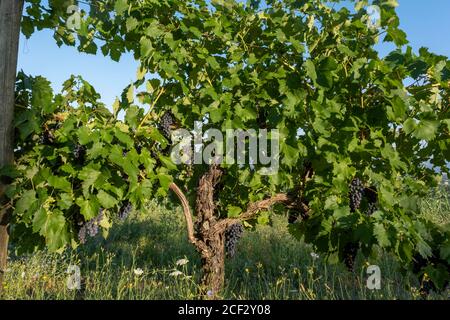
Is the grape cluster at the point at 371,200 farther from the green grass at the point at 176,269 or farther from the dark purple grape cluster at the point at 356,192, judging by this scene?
the green grass at the point at 176,269

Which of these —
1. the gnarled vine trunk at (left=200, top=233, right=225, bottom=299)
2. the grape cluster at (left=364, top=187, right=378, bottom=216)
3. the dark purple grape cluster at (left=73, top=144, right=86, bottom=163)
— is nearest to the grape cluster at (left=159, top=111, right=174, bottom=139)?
the dark purple grape cluster at (left=73, top=144, right=86, bottom=163)

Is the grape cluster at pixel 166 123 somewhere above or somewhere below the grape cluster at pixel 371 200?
above

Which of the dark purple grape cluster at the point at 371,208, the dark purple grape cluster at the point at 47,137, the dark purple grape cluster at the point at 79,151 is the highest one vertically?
the dark purple grape cluster at the point at 47,137

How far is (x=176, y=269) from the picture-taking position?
5.66 meters

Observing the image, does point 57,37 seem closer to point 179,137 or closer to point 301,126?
point 179,137

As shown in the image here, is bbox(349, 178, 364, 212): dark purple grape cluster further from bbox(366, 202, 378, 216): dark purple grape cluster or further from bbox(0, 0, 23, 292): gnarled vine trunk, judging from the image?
bbox(0, 0, 23, 292): gnarled vine trunk

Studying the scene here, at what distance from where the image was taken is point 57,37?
4859mm

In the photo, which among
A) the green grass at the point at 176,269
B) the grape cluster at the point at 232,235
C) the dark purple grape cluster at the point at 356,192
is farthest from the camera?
the green grass at the point at 176,269

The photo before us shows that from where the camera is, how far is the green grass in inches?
203

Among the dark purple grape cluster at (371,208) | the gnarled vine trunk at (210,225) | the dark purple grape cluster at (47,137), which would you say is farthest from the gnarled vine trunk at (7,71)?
the dark purple grape cluster at (371,208)

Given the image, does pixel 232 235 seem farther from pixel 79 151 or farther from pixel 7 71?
pixel 7 71

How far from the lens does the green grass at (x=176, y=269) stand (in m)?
5.15
